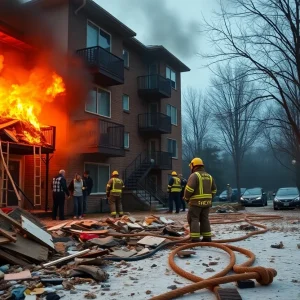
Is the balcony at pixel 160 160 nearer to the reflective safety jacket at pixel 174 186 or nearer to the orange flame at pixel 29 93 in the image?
the reflective safety jacket at pixel 174 186

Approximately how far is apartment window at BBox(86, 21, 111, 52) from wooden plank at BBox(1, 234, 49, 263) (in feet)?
44.2

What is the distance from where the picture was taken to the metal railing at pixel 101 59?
16867 millimetres

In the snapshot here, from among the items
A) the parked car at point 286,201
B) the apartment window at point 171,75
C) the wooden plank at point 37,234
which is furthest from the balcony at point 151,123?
the wooden plank at point 37,234

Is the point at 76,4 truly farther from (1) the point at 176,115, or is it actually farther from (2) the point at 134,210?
(1) the point at 176,115

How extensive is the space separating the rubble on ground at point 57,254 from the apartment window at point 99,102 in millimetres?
9783

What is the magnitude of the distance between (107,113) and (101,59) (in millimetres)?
2913

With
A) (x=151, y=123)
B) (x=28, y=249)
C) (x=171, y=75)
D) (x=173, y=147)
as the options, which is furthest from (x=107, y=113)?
(x=28, y=249)

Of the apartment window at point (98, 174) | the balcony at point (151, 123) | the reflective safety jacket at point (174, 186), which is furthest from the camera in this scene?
the balcony at point (151, 123)

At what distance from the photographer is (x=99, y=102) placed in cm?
1841

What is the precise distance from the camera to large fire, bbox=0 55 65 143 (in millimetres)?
14539

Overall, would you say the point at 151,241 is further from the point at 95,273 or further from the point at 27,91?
the point at 27,91

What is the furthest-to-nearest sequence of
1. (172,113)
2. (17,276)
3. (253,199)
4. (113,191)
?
(172,113) → (253,199) → (113,191) → (17,276)

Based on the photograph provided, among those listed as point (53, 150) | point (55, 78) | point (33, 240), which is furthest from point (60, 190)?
point (33, 240)

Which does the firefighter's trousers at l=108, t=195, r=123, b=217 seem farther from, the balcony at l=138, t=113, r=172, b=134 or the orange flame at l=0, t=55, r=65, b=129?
the balcony at l=138, t=113, r=172, b=134
